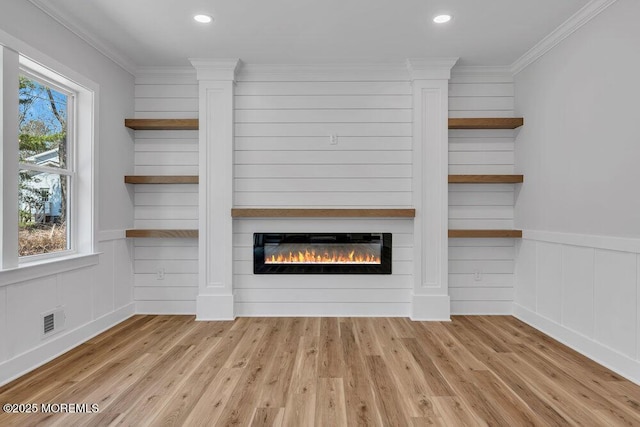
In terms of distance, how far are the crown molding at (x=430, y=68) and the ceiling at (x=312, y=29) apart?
9 centimetres

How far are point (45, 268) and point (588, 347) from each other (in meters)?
4.08

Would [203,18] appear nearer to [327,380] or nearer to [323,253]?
[323,253]

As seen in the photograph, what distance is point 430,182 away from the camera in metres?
3.67

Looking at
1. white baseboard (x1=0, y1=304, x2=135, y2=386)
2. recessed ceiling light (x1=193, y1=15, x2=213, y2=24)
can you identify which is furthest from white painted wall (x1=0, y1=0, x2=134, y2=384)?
recessed ceiling light (x1=193, y1=15, x2=213, y2=24)

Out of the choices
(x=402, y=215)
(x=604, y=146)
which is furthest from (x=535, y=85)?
(x=402, y=215)

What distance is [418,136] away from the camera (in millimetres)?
3670

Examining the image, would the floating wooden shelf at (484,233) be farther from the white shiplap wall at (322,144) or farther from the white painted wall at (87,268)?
the white painted wall at (87,268)

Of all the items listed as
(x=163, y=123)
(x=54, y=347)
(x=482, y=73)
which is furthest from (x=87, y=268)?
(x=482, y=73)

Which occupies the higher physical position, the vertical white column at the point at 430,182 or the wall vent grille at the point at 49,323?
the vertical white column at the point at 430,182

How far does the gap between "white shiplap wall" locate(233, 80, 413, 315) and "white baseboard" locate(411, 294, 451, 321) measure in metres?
0.14

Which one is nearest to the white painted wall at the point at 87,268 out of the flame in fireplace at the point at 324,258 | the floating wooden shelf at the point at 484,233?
the flame in fireplace at the point at 324,258

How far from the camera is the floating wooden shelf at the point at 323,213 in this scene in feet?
11.8

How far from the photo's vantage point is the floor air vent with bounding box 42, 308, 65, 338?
2604mm

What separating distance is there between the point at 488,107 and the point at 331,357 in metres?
3.02
